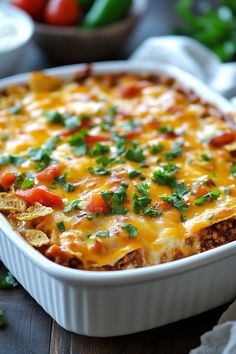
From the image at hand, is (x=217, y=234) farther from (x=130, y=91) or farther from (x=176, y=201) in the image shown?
(x=130, y=91)

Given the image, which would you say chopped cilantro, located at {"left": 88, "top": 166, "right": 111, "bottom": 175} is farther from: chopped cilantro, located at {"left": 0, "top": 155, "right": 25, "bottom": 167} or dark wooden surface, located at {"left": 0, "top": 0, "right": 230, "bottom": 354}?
dark wooden surface, located at {"left": 0, "top": 0, "right": 230, "bottom": 354}

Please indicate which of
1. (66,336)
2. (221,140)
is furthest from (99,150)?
(66,336)

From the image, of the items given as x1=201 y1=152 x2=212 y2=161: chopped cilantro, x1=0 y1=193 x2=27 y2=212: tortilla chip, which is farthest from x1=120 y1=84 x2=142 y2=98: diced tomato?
x1=0 y1=193 x2=27 y2=212: tortilla chip

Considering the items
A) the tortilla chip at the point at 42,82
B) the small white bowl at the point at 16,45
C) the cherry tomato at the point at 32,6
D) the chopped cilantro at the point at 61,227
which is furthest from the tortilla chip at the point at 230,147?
the cherry tomato at the point at 32,6

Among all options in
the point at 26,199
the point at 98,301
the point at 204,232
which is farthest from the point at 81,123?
the point at 98,301

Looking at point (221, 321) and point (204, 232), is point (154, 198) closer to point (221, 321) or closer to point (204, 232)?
point (204, 232)

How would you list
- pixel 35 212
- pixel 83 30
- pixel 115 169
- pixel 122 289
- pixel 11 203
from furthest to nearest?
pixel 83 30 → pixel 115 169 → pixel 11 203 → pixel 35 212 → pixel 122 289
